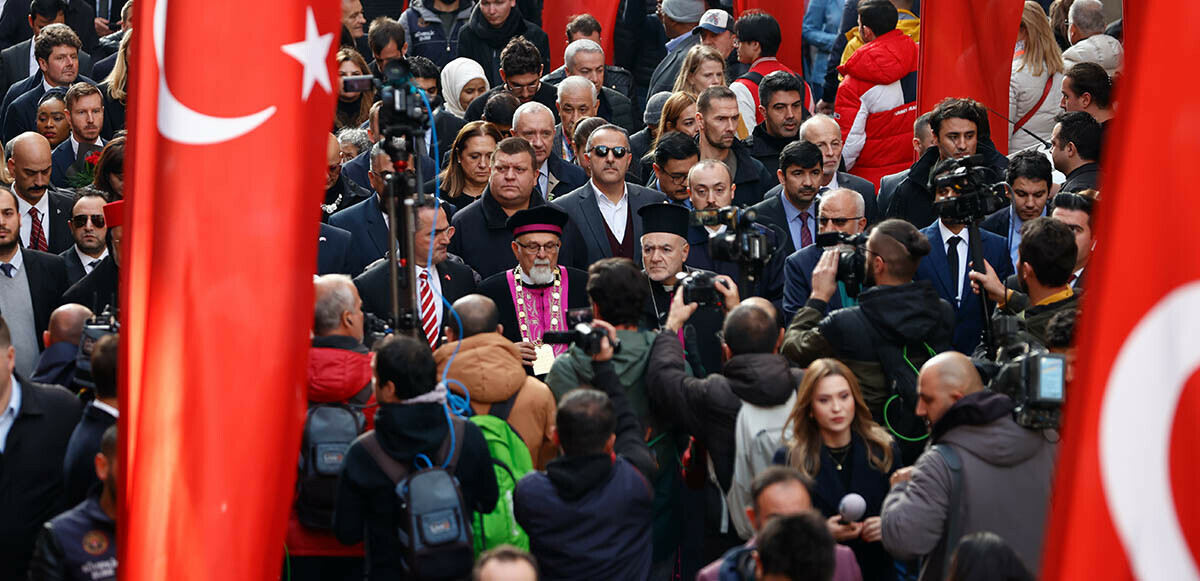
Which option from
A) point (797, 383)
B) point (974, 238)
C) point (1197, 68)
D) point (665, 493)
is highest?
point (1197, 68)

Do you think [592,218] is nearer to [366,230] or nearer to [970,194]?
[366,230]

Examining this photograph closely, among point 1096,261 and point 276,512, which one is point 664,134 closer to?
point 276,512

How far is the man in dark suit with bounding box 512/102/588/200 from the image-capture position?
923 cm

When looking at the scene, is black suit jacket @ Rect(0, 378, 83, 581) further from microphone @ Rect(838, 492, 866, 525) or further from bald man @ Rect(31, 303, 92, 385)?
microphone @ Rect(838, 492, 866, 525)

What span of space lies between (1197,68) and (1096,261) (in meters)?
0.37

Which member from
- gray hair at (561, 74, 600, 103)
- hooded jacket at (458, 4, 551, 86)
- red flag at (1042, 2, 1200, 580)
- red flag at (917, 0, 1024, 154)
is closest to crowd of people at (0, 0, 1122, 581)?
red flag at (917, 0, 1024, 154)

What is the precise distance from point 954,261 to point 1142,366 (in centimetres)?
508

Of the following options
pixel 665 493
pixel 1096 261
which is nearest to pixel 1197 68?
pixel 1096 261

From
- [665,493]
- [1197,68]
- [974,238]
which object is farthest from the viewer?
[974,238]

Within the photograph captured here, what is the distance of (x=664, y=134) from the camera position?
29.6ft

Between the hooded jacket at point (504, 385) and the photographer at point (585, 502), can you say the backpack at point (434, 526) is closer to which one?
the photographer at point (585, 502)

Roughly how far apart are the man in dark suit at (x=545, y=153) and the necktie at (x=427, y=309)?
1.82 metres

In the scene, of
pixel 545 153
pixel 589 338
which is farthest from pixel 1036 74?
pixel 589 338

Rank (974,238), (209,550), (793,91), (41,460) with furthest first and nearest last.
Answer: (793,91), (974,238), (41,460), (209,550)
